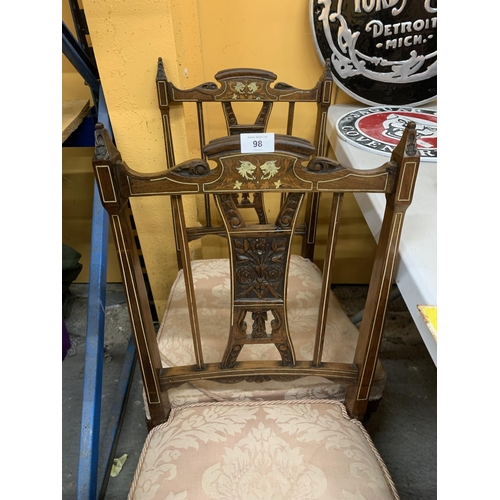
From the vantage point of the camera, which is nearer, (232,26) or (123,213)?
(123,213)

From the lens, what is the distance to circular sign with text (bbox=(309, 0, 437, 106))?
3.66 ft

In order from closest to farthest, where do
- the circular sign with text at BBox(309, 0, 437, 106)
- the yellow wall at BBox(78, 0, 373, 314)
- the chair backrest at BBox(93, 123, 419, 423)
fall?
the chair backrest at BBox(93, 123, 419, 423), the yellow wall at BBox(78, 0, 373, 314), the circular sign with text at BBox(309, 0, 437, 106)

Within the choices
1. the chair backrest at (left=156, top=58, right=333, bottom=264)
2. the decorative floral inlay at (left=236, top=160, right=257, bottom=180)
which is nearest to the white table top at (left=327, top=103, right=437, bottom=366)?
the chair backrest at (left=156, top=58, right=333, bottom=264)

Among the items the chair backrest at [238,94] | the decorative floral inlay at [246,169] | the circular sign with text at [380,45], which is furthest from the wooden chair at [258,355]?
the circular sign with text at [380,45]

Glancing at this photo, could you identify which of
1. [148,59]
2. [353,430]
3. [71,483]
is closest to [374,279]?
[353,430]

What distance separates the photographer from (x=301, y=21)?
119cm

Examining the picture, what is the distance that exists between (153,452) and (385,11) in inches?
50.2

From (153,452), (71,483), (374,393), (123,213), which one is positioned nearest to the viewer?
(123,213)

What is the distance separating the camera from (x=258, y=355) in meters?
0.84

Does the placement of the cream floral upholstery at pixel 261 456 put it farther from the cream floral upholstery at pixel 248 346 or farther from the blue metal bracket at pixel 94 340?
the blue metal bracket at pixel 94 340

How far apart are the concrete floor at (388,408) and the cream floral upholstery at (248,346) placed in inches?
20.6

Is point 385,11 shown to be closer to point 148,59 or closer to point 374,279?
point 148,59

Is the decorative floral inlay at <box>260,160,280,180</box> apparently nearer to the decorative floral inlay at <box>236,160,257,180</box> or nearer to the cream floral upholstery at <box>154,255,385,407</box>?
the decorative floral inlay at <box>236,160,257,180</box>

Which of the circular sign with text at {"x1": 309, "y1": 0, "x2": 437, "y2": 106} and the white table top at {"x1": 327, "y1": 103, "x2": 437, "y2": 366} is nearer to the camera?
the white table top at {"x1": 327, "y1": 103, "x2": 437, "y2": 366}
